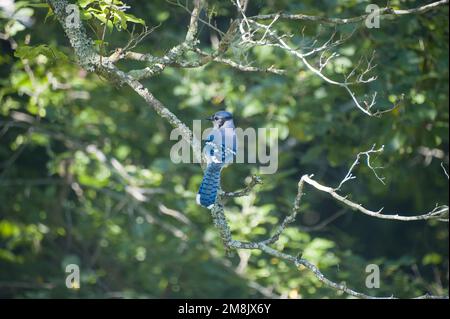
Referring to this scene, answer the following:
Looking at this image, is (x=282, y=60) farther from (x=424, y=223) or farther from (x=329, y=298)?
(x=424, y=223)

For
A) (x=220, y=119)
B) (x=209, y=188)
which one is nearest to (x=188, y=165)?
(x=220, y=119)

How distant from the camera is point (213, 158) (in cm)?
525

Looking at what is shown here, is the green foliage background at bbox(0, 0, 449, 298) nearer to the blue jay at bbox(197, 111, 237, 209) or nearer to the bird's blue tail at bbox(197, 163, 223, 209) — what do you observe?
the blue jay at bbox(197, 111, 237, 209)

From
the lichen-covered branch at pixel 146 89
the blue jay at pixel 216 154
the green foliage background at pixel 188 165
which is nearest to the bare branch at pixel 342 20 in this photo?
the lichen-covered branch at pixel 146 89

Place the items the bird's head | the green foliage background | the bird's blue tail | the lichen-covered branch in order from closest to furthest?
the lichen-covered branch
the bird's blue tail
the bird's head
the green foliage background

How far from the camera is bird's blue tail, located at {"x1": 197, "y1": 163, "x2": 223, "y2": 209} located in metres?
4.56

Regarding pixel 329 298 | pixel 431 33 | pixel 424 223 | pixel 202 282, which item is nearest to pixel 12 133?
pixel 202 282

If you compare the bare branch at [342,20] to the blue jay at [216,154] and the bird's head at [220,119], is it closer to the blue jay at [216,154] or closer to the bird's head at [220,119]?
the blue jay at [216,154]

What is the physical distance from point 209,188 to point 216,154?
30.0 inches

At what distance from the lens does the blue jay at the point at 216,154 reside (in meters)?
4.62

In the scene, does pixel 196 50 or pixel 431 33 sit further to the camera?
pixel 431 33

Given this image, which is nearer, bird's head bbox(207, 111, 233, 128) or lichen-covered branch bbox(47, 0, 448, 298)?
lichen-covered branch bbox(47, 0, 448, 298)

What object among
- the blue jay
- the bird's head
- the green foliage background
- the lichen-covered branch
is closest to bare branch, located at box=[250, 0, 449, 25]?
the lichen-covered branch
